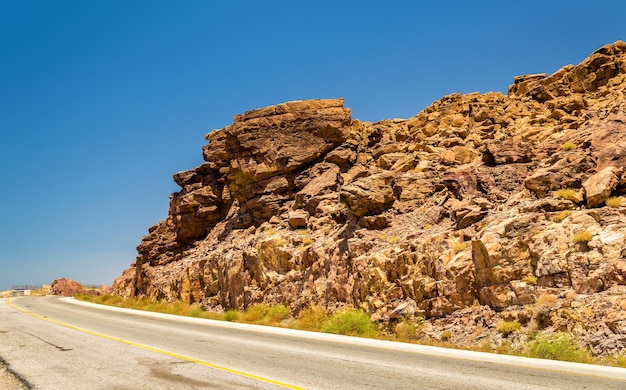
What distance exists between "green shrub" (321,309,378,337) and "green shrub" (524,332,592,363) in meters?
6.34

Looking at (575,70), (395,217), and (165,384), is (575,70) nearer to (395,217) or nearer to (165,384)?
(395,217)

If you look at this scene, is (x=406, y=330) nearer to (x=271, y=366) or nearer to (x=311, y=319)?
(x=311, y=319)

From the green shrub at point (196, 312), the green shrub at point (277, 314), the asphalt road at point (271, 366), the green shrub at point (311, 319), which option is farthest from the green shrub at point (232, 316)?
the asphalt road at point (271, 366)

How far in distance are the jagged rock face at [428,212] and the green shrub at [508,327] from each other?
1.20ft

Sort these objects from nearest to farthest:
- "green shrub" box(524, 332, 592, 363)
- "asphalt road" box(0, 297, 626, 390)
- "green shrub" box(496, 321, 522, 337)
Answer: "asphalt road" box(0, 297, 626, 390) → "green shrub" box(524, 332, 592, 363) → "green shrub" box(496, 321, 522, 337)

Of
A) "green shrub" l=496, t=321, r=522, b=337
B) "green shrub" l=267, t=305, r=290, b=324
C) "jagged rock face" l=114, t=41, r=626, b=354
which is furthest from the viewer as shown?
"green shrub" l=267, t=305, r=290, b=324

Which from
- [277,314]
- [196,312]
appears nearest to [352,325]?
[277,314]

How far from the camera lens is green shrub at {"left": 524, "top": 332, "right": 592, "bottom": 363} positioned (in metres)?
10.8

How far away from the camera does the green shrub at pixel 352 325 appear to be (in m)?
17.3

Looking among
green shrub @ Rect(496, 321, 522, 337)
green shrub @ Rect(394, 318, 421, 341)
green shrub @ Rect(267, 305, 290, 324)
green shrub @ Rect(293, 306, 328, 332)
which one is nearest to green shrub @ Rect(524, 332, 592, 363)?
green shrub @ Rect(496, 321, 522, 337)

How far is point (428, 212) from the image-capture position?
21828mm

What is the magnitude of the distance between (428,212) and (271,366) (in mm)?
13986

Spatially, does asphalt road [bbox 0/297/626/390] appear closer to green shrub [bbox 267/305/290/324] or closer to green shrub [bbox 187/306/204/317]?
green shrub [bbox 267/305/290/324]

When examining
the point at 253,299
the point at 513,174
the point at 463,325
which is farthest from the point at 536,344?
the point at 253,299
